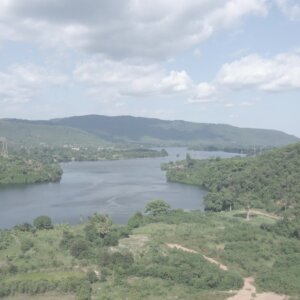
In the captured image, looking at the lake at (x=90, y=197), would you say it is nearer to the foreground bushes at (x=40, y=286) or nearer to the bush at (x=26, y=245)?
the bush at (x=26, y=245)

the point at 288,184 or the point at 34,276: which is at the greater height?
the point at 288,184

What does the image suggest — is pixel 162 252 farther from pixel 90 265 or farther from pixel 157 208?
pixel 157 208

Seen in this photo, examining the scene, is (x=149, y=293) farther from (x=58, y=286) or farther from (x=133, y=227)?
(x=133, y=227)

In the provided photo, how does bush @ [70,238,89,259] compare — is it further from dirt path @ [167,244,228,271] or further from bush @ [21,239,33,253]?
dirt path @ [167,244,228,271]

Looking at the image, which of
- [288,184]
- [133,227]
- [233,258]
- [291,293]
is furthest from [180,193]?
[291,293]

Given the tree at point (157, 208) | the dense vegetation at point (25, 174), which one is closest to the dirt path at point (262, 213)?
the tree at point (157, 208)

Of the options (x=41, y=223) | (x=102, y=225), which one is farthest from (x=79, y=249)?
(x=41, y=223)
